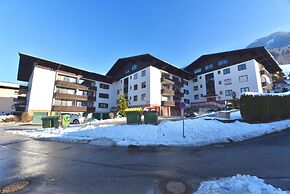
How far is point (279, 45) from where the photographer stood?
166125 mm

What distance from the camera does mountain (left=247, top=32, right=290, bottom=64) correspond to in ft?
413

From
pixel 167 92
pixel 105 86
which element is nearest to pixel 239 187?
pixel 167 92

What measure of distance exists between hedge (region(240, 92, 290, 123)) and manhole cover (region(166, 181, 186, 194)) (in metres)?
15.9

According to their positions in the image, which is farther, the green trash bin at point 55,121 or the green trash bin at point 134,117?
the green trash bin at point 55,121

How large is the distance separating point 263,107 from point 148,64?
3316cm

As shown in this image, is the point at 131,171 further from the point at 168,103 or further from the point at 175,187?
the point at 168,103

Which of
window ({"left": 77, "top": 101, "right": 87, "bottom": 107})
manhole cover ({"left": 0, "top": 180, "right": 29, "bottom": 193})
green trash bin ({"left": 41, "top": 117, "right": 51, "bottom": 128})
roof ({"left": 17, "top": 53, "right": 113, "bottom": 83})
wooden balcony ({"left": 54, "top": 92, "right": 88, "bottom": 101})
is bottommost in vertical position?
manhole cover ({"left": 0, "top": 180, "right": 29, "bottom": 193})

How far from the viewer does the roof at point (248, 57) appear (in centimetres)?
4680

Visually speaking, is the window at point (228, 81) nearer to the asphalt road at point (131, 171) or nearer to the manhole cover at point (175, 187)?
the asphalt road at point (131, 171)

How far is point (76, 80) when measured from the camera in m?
49.8

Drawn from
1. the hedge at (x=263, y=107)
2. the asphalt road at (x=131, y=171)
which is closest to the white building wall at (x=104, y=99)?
the hedge at (x=263, y=107)

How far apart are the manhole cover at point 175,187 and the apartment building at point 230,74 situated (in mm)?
47889

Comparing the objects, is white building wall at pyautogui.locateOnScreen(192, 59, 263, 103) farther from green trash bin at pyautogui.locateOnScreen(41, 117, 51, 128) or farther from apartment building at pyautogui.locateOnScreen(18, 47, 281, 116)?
green trash bin at pyautogui.locateOnScreen(41, 117, 51, 128)

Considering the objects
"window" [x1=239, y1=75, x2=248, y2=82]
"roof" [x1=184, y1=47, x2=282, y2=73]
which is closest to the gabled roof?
"roof" [x1=184, y1=47, x2=282, y2=73]
